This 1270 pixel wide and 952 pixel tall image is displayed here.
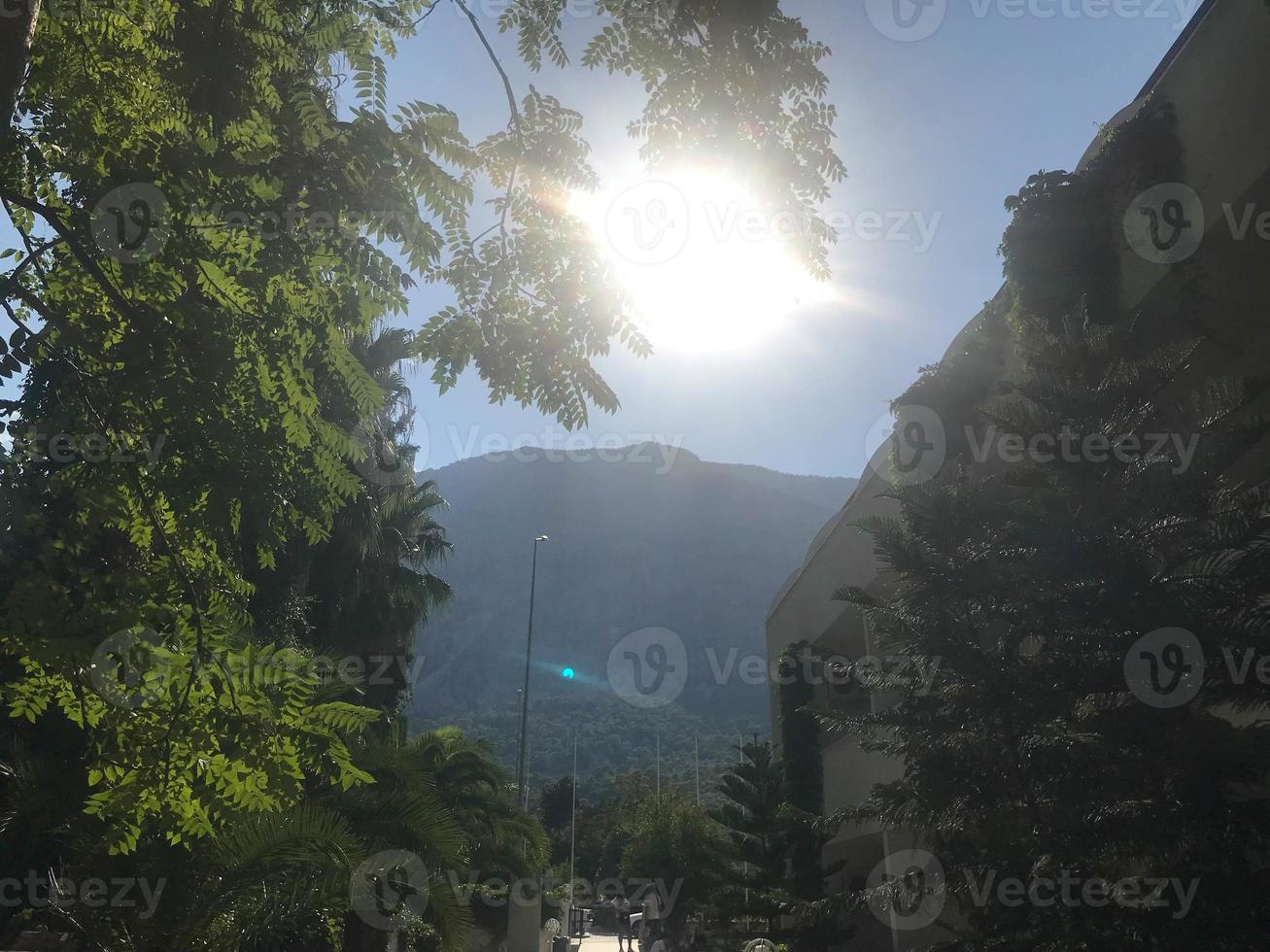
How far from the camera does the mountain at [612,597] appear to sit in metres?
103

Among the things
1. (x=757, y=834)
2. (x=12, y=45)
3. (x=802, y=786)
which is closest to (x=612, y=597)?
(x=802, y=786)

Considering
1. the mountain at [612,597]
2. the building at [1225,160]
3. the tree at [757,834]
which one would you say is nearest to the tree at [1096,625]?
the building at [1225,160]

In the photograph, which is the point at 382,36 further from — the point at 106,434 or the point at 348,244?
the point at 106,434

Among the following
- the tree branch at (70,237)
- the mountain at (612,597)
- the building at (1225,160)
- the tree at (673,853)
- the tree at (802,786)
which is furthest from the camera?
the mountain at (612,597)

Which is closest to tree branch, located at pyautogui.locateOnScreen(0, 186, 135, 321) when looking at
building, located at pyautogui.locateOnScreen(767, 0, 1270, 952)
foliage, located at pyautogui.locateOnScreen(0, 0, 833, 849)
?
foliage, located at pyautogui.locateOnScreen(0, 0, 833, 849)

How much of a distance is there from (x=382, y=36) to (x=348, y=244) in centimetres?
185

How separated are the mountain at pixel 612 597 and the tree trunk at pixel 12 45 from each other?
80678mm

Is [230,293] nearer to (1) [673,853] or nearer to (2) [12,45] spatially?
(2) [12,45]

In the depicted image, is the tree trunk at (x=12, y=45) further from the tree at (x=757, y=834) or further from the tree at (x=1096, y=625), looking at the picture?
the tree at (x=757, y=834)

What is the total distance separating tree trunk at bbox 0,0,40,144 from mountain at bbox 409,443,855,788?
265ft

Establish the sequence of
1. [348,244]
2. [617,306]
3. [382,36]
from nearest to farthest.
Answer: [348,244] < [617,306] < [382,36]

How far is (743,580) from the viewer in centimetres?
14238

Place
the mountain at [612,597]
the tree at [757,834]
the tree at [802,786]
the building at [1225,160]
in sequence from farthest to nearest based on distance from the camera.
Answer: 1. the mountain at [612,597]
2. the tree at [757,834]
3. the tree at [802,786]
4. the building at [1225,160]

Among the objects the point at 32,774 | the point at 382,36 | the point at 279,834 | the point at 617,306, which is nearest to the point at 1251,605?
the point at 617,306
